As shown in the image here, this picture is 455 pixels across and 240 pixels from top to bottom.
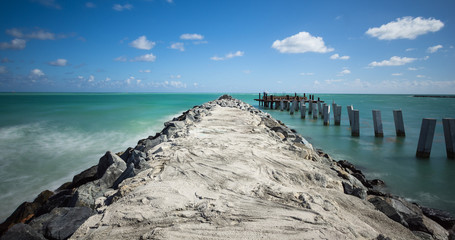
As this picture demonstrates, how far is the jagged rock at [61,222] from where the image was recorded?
86.2 inches

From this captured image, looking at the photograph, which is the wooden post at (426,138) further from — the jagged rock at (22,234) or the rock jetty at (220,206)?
the jagged rock at (22,234)

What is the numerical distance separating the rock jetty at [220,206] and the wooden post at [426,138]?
16.9 feet

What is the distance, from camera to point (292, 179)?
11.0 ft

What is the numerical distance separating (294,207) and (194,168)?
1.65m

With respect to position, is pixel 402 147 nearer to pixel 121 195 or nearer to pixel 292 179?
pixel 292 179

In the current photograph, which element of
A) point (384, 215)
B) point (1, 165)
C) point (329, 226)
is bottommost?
point (1, 165)

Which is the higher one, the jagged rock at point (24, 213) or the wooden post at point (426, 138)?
the wooden post at point (426, 138)

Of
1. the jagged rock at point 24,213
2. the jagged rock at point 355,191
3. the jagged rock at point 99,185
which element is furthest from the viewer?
the jagged rock at point 24,213

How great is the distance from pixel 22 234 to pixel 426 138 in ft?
33.6

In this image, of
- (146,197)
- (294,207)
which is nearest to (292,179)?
(294,207)

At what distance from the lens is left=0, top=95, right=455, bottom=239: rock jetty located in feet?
6.87

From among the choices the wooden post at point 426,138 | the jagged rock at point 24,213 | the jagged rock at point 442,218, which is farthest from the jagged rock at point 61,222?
the wooden post at point 426,138

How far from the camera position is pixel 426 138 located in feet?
24.6

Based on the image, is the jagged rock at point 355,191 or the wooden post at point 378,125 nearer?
the jagged rock at point 355,191
